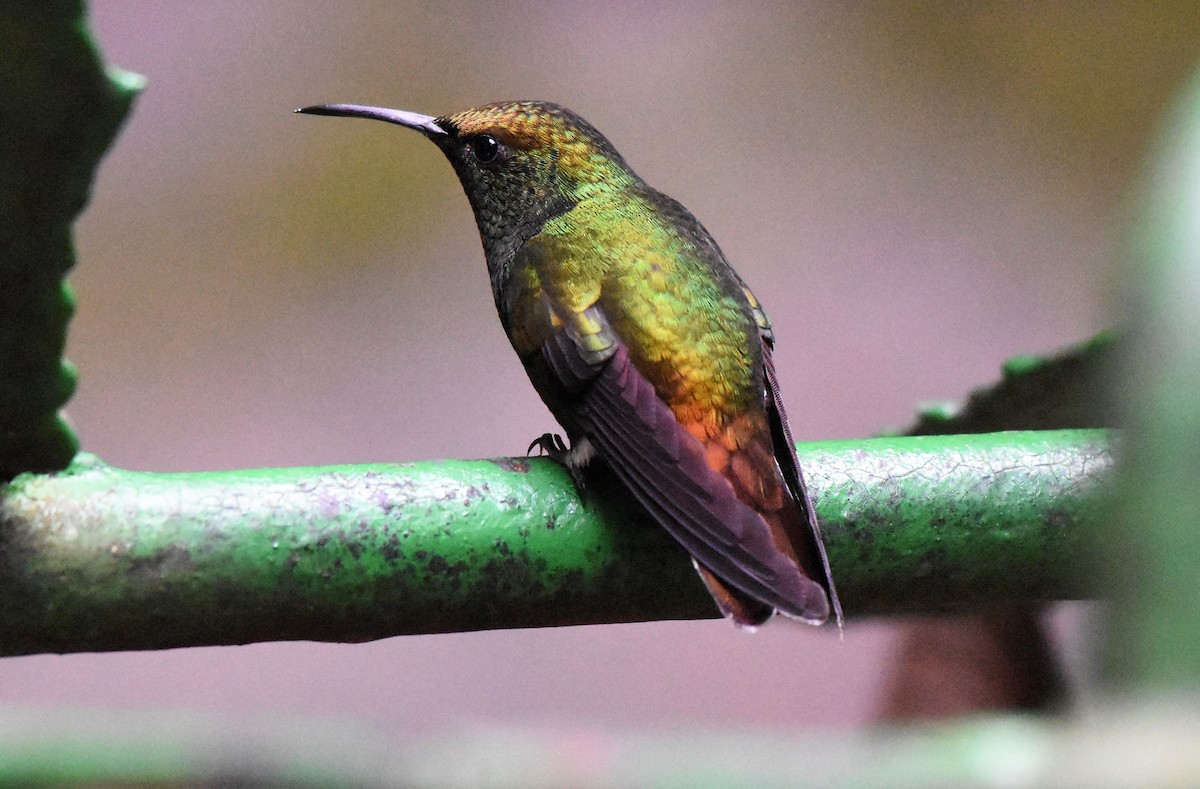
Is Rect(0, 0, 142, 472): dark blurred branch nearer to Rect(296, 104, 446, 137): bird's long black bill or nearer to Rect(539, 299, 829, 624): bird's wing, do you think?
Rect(539, 299, 829, 624): bird's wing

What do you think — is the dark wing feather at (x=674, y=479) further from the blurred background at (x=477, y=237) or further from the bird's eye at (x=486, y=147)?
the blurred background at (x=477, y=237)

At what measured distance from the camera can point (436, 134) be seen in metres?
1.67

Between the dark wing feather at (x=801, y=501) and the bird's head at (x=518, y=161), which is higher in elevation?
the bird's head at (x=518, y=161)

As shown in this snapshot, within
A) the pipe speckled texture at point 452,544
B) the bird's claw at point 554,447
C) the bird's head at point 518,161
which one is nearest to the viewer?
the pipe speckled texture at point 452,544

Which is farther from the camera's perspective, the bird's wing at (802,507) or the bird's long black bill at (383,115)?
the bird's long black bill at (383,115)

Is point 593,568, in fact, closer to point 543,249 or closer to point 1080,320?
point 543,249

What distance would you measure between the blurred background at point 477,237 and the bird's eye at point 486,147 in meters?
2.39

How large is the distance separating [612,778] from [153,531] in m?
0.37

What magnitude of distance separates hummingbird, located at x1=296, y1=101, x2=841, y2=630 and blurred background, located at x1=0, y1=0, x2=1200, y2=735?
240 cm

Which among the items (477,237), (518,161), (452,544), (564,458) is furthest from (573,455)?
(477,237)

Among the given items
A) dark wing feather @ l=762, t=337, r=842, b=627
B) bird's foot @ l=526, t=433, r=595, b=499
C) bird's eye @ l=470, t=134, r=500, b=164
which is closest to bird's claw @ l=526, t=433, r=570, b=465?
bird's foot @ l=526, t=433, r=595, b=499

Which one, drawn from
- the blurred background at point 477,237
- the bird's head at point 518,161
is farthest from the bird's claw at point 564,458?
the blurred background at point 477,237

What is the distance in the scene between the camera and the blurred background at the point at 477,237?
405cm

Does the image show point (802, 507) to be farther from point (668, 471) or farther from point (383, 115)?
point (383, 115)
